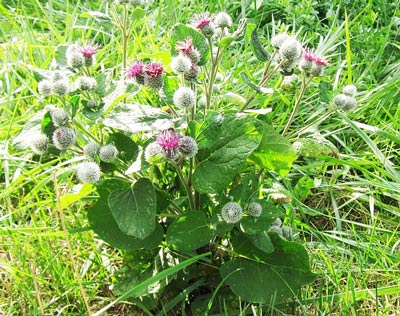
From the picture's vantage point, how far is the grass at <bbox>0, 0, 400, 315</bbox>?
1.68 meters

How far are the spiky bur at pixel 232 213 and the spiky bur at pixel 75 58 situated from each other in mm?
525

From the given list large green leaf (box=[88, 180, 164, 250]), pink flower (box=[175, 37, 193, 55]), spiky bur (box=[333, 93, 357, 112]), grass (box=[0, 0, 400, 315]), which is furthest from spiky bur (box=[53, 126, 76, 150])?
spiky bur (box=[333, 93, 357, 112])

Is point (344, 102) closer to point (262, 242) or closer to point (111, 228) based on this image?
point (262, 242)

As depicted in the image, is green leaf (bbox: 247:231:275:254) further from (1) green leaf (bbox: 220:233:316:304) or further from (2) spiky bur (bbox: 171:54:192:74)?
(2) spiky bur (bbox: 171:54:192:74)

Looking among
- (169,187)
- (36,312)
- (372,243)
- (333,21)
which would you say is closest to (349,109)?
(372,243)

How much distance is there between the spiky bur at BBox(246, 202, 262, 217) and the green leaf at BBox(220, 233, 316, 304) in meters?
0.16

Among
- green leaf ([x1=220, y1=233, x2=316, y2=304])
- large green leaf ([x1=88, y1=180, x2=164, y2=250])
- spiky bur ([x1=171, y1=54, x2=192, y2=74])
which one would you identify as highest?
spiky bur ([x1=171, y1=54, x2=192, y2=74])

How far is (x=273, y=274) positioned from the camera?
1581 millimetres

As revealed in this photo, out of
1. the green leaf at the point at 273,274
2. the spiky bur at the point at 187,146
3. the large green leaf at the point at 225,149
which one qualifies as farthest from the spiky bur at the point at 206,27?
the green leaf at the point at 273,274

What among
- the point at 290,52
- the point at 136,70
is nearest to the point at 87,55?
the point at 136,70

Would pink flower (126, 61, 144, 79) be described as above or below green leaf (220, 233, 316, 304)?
above

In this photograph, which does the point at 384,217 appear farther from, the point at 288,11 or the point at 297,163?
the point at 288,11

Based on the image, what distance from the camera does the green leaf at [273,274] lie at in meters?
1.54

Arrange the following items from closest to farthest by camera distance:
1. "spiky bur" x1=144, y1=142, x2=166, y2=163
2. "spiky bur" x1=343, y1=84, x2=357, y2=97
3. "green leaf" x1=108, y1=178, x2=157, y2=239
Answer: "spiky bur" x1=144, y1=142, x2=166, y2=163, "green leaf" x1=108, y1=178, x2=157, y2=239, "spiky bur" x1=343, y1=84, x2=357, y2=97
